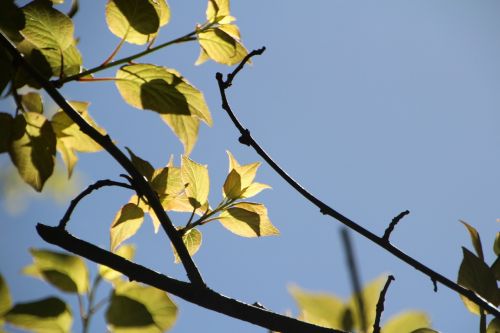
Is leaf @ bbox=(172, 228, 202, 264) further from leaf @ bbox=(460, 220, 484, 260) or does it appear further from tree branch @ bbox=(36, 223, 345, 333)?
leaf @ bbox=(460, 220, 484, 260)

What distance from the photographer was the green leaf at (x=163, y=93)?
40cm

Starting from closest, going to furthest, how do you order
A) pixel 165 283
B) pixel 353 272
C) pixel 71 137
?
pixel 353 272 < pixel 165 283 < pixel 71 137

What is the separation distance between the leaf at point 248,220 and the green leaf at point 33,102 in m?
0.19

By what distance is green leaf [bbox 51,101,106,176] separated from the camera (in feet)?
1.37

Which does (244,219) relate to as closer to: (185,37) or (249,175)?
(249,175)

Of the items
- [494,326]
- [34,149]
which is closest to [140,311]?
[34,149]

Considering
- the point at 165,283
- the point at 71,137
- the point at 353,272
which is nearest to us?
the point at 353,272

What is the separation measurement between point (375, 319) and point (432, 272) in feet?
0.18

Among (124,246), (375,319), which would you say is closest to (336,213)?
(375,319)

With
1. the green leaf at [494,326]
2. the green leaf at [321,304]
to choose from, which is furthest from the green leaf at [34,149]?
the green leaf at [494,326]

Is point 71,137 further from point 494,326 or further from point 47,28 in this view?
point 494,326

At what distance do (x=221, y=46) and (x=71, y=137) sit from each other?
161 mm

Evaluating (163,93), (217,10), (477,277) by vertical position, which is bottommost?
(477,277)

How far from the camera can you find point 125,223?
1.39 feet
